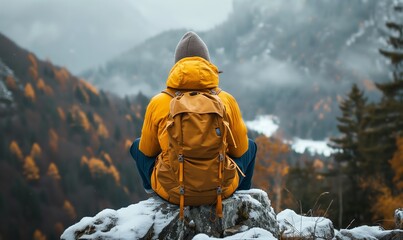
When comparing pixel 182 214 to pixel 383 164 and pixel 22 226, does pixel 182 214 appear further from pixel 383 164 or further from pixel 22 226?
pixel 22 226

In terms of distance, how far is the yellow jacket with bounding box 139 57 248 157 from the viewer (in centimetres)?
407

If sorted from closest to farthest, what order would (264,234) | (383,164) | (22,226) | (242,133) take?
(264,234) → (242,133) → (383,164) → (22,226)

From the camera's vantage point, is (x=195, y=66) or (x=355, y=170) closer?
(x=195, y=66)

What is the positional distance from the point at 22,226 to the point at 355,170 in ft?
364

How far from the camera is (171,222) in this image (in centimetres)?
414

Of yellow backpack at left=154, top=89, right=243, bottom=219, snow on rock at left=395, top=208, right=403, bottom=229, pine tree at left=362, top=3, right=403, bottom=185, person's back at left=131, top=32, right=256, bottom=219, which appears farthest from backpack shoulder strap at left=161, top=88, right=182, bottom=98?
pine tree at left=362, top=3, right=403, bottom=185

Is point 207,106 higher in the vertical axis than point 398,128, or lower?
lower

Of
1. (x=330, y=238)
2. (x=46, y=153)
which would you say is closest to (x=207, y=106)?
(x=330, y=238)

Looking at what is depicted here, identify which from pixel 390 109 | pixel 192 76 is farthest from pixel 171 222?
pixel 390 109

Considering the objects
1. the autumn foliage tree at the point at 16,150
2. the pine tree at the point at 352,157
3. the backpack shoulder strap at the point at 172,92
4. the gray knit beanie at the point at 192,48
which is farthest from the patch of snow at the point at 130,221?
the autumn foliage tree at the point at 16,150

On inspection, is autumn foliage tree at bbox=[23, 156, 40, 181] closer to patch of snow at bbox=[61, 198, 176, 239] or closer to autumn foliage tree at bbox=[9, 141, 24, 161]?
autumn foliage tree at bbox=[9, 141, 24, 161]

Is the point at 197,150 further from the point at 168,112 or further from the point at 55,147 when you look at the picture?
the point at 55,147

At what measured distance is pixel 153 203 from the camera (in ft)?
14.6

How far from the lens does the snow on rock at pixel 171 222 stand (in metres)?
4.06
